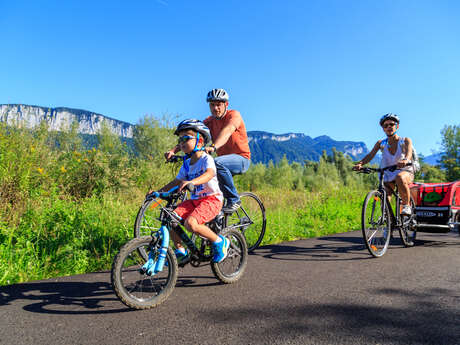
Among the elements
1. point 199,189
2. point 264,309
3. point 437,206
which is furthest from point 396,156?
point 264,309

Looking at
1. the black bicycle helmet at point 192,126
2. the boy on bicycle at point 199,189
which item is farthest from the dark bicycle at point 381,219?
the black bicycle helmet at point 192,126

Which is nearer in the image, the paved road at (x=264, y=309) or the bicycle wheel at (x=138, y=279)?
the paved road at (x=264, y=309)

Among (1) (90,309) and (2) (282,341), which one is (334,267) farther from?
(1) (90,309)

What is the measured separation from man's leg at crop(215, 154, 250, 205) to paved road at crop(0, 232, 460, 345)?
1.04 meters

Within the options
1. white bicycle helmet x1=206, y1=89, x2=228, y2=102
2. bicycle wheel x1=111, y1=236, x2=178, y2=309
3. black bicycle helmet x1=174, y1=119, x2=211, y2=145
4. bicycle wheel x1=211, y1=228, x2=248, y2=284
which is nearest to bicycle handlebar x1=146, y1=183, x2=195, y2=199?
bicycle wheel x1=111, y1=236, x2=178, y2=309

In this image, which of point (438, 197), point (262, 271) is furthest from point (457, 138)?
point (262, 271)

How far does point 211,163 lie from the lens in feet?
11.7

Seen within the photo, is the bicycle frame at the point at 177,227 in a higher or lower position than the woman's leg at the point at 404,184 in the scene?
lower

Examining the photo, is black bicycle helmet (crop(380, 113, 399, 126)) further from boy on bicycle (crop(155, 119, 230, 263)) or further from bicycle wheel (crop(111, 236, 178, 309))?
bicycle wheel (crop(111, 236, 178, 309))

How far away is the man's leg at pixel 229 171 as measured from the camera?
4734mm

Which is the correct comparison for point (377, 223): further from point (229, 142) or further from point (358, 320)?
point (358, 320)

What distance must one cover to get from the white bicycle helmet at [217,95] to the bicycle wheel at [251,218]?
156 centimetres

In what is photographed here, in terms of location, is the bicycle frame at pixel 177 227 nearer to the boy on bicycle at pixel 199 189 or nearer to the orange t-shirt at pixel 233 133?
the boy on bicycle at pixel 199 189

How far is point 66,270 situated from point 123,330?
2168 mm
